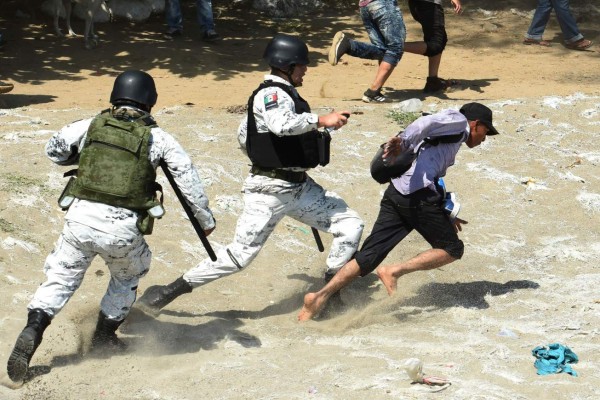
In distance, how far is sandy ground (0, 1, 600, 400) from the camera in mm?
5594

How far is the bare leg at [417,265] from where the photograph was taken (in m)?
6.39

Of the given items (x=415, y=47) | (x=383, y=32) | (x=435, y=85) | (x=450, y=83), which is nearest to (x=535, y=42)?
(x=450, y=83)

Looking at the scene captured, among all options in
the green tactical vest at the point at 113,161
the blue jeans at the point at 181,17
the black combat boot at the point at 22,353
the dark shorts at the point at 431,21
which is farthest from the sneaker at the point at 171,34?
the black combat boot at the point at 22,353

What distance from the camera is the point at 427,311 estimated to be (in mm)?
6809

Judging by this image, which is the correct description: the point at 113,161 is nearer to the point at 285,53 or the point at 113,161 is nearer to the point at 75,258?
the point at 75,258

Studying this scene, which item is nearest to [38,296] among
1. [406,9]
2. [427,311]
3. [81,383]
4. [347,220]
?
[81,383]

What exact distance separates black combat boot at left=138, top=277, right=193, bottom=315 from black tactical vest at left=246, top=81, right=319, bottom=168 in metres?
0.98

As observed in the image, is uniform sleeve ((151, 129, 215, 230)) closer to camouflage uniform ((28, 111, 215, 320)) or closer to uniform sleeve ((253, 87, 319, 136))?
camouflage uniform ((28, 111, 215, 320))

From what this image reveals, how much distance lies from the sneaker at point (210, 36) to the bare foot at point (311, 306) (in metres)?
8.31

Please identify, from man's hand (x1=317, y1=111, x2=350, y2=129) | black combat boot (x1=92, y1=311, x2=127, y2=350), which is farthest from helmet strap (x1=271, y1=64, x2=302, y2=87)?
black combat boot (x1=92, y1=311, x2=127, y2=350)

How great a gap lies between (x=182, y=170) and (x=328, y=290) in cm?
148

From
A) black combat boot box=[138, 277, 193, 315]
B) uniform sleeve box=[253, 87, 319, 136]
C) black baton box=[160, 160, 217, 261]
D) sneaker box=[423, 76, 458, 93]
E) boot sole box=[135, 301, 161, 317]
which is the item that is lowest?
boot sole box=[135, 301, 161, 317]

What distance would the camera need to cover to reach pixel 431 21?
11148 millimetres

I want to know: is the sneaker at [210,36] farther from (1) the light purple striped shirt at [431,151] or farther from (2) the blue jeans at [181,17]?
(1) the light purple striped shirt at [431,151]
